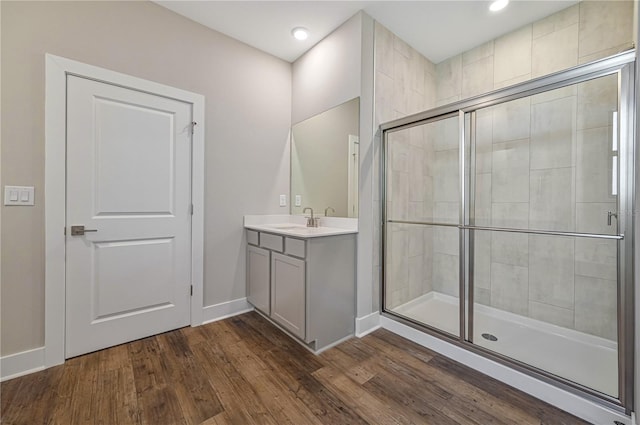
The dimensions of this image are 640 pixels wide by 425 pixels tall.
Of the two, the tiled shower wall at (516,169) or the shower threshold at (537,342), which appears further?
the tiled shower wall at (516,169)

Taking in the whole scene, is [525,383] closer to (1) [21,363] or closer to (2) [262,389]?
(2) [262,389]

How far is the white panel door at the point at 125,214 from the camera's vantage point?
75.1 inches

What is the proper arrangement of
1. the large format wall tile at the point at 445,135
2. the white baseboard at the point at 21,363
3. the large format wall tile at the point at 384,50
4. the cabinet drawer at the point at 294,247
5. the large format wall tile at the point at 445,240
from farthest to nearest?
the large format wall tile at the point at 445,240 → the large format wall tile at the point at 445,135 → the large format wall tile at the point at 384,50 → the cabinet drawer at the point at 294,247 → the white baseboard at the point at 21,363

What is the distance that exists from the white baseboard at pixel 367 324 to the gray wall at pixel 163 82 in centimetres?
124

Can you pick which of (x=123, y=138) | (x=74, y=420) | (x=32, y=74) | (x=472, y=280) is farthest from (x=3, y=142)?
(x=472, y=280)

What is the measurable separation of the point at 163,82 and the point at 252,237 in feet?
5.11

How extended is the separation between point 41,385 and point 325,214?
230cm

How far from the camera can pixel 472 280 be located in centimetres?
201

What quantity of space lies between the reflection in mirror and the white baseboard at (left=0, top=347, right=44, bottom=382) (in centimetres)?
224

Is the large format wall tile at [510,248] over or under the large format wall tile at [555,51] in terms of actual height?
under

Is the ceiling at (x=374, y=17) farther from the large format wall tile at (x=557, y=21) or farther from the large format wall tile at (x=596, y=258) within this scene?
the large format wall tile at (x=596, y=258)

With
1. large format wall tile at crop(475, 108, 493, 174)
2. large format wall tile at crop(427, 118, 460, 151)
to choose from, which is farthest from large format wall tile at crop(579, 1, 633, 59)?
large format wall tile at crop(427, 118, 460, 151)

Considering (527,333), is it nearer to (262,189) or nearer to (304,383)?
(304,383)

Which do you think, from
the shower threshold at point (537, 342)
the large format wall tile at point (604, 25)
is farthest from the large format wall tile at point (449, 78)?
the shower threshold at point (537, 342)
